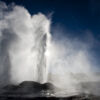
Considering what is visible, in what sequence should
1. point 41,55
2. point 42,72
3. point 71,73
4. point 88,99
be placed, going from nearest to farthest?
point 88,99 → point 42,72 → point 41,55 → point 71,73

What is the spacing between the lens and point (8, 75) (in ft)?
223

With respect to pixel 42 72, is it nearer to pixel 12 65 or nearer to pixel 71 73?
pixel 12 65

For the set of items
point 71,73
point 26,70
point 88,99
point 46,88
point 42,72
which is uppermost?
point 71,73

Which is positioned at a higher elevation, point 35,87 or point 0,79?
point 0,79

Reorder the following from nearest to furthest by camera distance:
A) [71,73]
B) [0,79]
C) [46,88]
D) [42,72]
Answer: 1. [46,88]
2. [42,72]
3. [0,79]
4. [71,73]

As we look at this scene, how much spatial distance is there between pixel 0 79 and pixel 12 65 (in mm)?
7322

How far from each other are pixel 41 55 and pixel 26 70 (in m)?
16.2

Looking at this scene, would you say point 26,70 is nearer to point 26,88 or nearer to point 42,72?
point 42,72

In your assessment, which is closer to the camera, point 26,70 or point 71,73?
point 26,70

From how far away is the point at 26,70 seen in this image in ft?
230

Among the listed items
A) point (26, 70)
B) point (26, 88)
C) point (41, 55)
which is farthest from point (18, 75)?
point (26, 88)

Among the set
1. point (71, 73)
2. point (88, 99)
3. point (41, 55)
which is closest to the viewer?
point (88, 99)

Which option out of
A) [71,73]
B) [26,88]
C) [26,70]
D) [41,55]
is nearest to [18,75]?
[26,70]

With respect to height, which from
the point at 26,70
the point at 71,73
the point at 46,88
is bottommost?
the point at 46,88
